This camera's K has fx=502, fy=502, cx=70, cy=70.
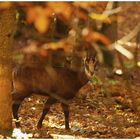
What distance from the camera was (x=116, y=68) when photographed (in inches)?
513

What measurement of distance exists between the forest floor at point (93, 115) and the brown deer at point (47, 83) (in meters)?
0.38

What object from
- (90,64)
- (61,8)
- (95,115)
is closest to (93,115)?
(95,115)

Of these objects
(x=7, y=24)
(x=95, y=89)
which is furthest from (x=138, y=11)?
(x=7, y=24)

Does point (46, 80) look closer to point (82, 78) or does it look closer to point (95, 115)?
point (82, 78)

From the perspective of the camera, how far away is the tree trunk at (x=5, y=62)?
714cm

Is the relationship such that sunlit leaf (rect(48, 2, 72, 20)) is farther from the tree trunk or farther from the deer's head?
the deer's head

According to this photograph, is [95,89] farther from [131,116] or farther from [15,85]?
[15,85]

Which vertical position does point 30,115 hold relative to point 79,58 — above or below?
below

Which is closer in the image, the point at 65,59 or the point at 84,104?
the point at 84,104

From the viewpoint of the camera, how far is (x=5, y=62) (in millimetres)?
7234

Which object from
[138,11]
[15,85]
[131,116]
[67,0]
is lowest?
[131,116]

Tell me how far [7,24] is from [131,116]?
11.4 feet

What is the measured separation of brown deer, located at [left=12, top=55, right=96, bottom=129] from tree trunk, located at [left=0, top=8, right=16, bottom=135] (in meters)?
1.28

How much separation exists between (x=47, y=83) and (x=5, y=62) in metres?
1.88
